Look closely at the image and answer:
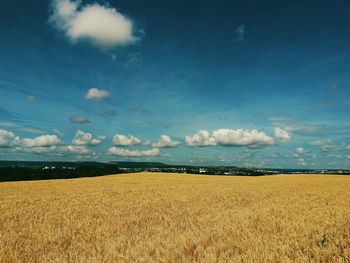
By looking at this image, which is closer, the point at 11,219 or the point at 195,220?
the point at 195,220

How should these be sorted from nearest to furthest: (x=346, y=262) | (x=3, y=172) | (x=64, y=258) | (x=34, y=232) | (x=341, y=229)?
(x=346, y=262), (x=64, y=258), (x=341, y=229), (x=34, y=232), (x=3, y=172)

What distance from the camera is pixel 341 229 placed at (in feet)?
28.4

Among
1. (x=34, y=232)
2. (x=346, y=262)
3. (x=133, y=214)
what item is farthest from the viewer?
(x=133, y=214)

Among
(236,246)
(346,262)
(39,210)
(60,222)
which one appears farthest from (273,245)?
(39,210)

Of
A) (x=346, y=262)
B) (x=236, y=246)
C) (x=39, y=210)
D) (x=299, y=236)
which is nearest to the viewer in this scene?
(x=346, y=262)

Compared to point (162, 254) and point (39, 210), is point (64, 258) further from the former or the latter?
point (39, 210)

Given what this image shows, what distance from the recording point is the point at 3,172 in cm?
6831

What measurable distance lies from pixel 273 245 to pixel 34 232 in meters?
6.75

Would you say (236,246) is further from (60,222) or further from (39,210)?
(39,210)

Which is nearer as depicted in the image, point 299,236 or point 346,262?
point 346,262

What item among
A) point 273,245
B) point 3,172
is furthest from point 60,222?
point 3,172

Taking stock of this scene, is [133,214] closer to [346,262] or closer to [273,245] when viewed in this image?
[273,245]

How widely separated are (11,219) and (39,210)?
2.08 meters

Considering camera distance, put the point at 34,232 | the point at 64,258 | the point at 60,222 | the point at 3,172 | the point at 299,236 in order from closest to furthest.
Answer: the point at 64,258 < the point at 299,236 < the point at 34,232 < the point at 60,222 < the point at 3,172
